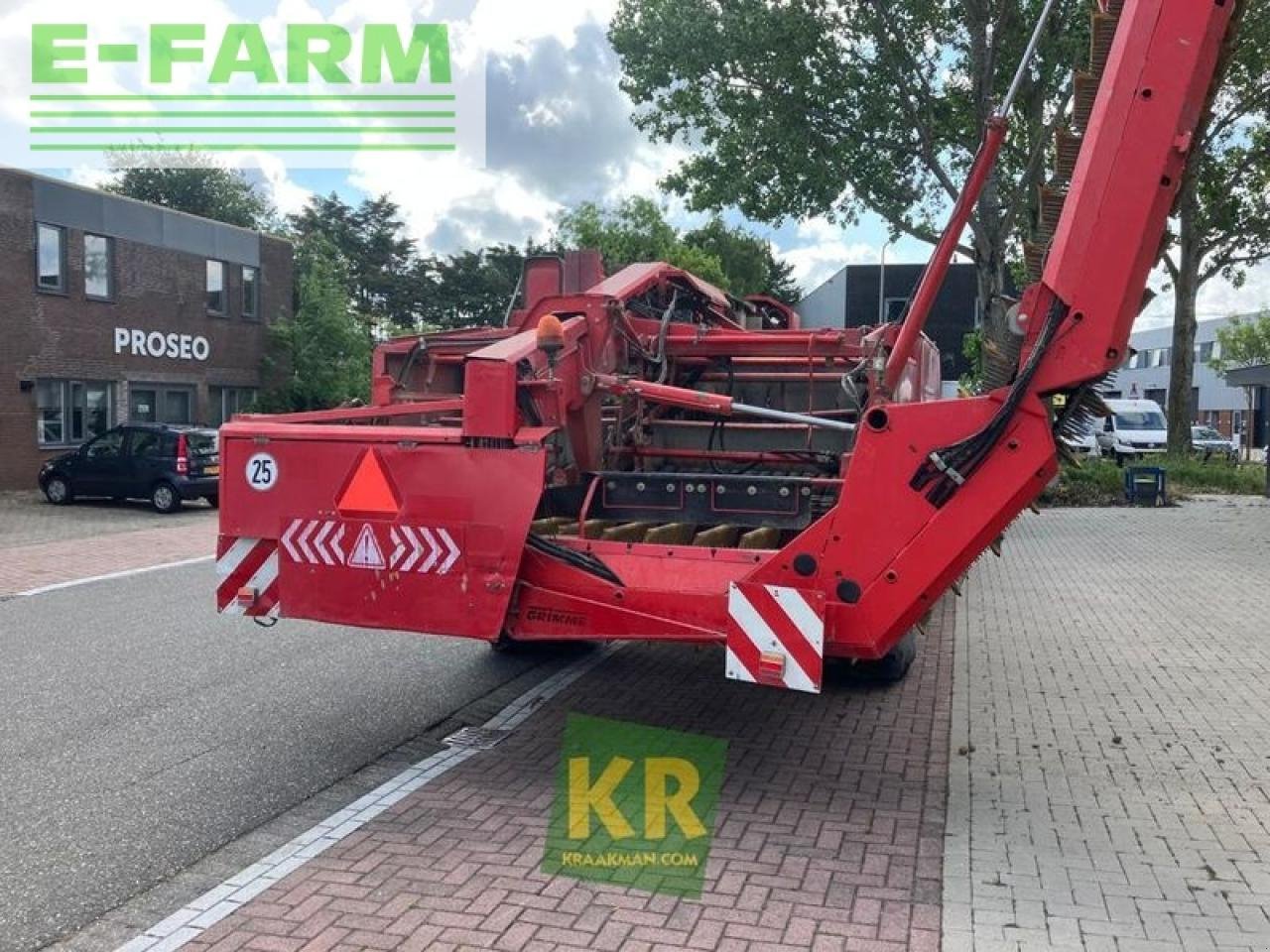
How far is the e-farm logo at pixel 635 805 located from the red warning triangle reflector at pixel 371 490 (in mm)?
1495

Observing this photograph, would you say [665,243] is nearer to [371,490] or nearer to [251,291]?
[251,291]

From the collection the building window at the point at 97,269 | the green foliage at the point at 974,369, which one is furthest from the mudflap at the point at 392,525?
the building window at the point at 97,269

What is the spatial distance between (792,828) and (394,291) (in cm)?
5158

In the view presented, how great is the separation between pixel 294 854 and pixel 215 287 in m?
26.4

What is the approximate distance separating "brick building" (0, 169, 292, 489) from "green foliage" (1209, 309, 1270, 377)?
4657 cm

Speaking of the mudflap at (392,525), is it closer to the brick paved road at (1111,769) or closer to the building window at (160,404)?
the brick paved road at (1111,769)

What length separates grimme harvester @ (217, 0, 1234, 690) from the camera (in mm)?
4152

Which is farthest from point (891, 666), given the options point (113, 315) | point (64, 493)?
point (113, 315)

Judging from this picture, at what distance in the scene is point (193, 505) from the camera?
2042 centimetres

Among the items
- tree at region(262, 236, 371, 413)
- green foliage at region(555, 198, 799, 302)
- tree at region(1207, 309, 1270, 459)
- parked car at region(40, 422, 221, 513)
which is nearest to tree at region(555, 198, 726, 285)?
green foliage at region(555, 198, 799, 302)

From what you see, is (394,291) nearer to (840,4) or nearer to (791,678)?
(840,4)

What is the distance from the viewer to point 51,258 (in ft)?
76.4

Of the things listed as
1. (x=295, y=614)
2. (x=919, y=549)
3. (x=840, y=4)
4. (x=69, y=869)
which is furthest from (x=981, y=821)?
(x=840, y=4)

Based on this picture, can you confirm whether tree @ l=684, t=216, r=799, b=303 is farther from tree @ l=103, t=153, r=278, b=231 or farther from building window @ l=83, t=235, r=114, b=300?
building window @ l=83, t=235, r=114, b=300
